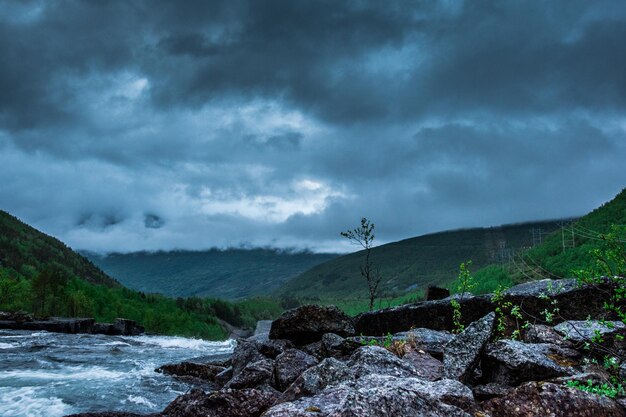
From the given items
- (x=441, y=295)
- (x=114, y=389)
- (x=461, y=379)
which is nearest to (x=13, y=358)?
(x=114, y=389)

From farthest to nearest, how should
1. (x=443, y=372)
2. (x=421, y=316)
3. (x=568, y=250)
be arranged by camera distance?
(x=568, y=250) < (x=421, y=316) < (x=443, y=372)

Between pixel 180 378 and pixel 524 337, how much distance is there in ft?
63.9

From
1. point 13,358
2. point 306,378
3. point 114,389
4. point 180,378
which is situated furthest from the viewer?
point 13,358

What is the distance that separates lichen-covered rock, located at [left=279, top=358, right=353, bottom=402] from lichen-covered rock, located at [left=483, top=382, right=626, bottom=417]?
123 inches

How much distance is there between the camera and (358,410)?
5660mm

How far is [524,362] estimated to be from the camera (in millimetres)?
9109

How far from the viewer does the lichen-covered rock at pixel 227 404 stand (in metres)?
9.42

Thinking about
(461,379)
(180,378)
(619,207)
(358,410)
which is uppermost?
(619,207)

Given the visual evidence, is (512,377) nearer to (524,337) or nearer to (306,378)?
(524,337)

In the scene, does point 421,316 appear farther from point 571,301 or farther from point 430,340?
point 571,301

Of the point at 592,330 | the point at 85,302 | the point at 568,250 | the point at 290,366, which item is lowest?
the point at 85,302

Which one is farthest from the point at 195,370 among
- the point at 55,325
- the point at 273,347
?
the point at 55,325

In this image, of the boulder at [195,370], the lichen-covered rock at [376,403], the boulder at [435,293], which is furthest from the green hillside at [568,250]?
the lichen-covered rock at [376,403]

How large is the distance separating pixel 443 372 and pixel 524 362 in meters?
1.67
